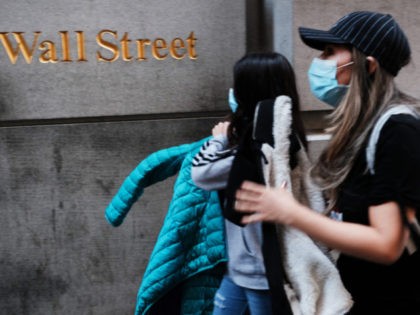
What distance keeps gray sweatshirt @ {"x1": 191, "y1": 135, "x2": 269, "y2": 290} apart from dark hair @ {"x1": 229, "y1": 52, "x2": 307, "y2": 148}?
0.10 m

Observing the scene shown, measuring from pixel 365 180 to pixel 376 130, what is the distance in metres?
0.14

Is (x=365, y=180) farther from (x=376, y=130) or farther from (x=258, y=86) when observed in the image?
(x=258, y=86)

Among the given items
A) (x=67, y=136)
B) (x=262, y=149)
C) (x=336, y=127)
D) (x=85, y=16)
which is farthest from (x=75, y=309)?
(x=336, y=127)

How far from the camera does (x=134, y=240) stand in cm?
407

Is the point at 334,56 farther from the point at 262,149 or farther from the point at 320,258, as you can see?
the point at 320,258

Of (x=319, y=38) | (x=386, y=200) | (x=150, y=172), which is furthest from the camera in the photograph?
(x=150, y=172)

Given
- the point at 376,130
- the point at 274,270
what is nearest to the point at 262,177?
the point at 274,270

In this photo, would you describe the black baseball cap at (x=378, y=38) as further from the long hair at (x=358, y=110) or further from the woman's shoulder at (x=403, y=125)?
the woman's shoulder at (x=403, y=125)

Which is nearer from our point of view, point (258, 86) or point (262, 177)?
point (262, 177)

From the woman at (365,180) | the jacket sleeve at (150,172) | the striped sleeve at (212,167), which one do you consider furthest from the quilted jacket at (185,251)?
the woman at (365,180)

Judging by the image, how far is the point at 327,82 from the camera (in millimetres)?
1877

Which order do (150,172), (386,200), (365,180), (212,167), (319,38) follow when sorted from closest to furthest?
(386,200) < (365,180) < (319,38) < (212,167) < (150,172)

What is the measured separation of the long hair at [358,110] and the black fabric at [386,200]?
40 millimetres

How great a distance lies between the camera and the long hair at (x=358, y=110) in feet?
5.52
